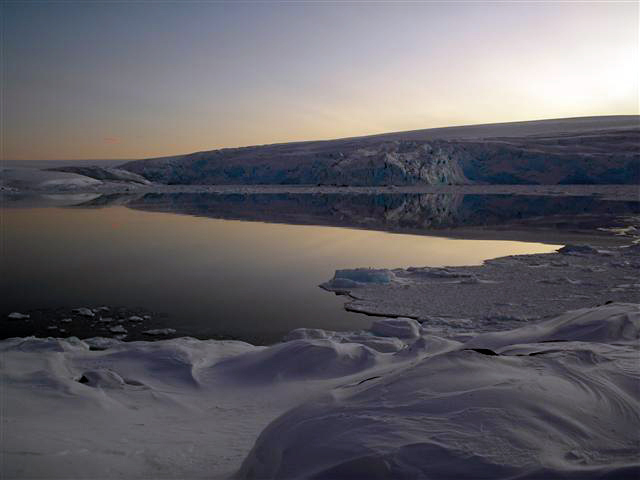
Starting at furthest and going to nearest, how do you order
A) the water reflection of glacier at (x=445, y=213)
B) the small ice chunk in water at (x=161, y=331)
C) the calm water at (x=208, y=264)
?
1. the water reflection of glacier at (x=445, y=213)
2. the calm water at (x=208, y=264)
3. the small ice chunk in water at (x=161, y=331)

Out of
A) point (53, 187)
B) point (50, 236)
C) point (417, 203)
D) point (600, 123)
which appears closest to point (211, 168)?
point (53, 187)

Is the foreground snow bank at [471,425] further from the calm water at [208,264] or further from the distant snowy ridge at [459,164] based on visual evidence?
the distant snowy ridge at [459,164]

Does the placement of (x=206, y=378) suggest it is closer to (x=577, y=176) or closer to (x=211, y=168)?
(x=577, y=176)

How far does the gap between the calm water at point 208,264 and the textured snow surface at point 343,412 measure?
57.8 inches

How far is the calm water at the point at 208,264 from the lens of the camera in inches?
221

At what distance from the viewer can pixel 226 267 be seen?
8.30 metres

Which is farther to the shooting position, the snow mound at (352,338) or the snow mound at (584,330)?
the snow mound at (352,338)

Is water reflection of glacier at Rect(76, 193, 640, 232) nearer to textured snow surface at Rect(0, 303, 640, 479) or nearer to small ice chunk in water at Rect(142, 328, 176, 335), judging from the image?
small ice chunk in water at Rect(142, 328, 176, 335)

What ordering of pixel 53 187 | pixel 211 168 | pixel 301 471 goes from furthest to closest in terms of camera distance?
1. pixel 211 168
2. pixel 53 187
3. pixel 301 471

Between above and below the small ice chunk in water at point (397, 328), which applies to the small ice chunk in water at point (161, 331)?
above

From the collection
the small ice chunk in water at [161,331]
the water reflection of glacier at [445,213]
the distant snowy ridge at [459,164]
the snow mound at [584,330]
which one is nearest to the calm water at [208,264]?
the small ice chunk in water at [161,331]

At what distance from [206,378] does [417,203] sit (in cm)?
1960

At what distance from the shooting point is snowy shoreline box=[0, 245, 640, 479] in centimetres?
164

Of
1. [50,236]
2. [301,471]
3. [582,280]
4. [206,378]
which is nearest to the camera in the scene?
[301,471]
